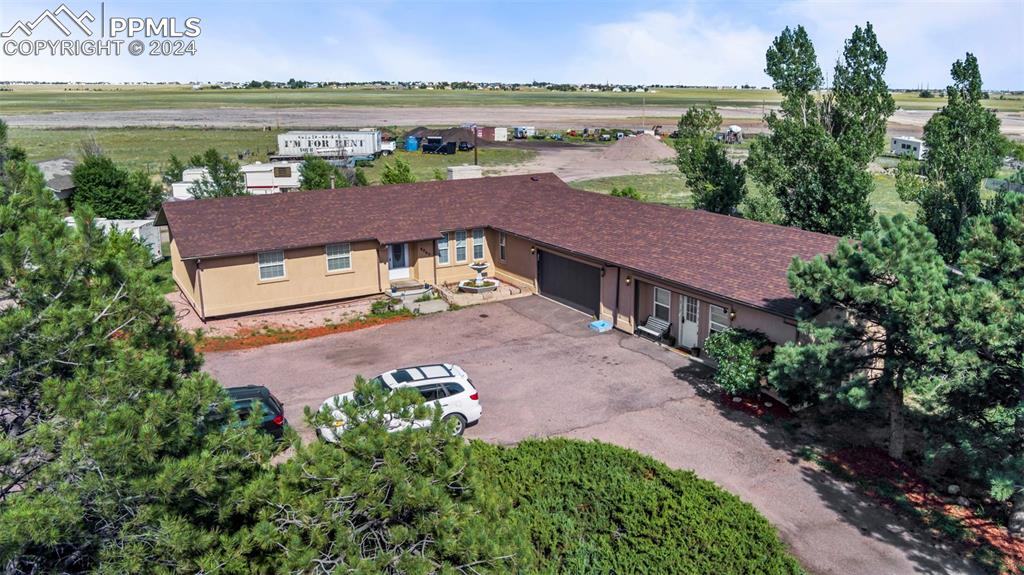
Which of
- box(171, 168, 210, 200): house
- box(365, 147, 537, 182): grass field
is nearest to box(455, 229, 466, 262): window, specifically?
box(171, 168, 210, 200): house

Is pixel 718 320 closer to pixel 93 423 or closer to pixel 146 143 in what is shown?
pixel 93 423

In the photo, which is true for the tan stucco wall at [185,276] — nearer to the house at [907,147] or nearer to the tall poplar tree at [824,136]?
the tall poplar tree at [824,136]

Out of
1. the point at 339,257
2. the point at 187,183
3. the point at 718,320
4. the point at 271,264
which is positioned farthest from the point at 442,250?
the point at 187,183

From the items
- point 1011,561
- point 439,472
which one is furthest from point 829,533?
point 439,472

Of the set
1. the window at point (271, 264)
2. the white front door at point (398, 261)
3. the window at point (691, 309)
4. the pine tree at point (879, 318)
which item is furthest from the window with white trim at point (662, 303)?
the window at point (271, 264)

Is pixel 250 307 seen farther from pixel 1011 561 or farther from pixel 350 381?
pixel 1011 561

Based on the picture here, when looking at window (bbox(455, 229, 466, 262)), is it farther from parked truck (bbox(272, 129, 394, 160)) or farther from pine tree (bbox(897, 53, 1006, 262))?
parked truck (bbox(272, 129, 394, 160))

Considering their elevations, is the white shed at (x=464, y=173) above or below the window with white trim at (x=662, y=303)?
above
